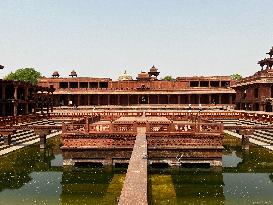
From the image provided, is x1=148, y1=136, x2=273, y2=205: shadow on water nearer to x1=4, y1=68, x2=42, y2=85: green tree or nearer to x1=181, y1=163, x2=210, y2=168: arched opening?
x1=181, y1=163, x2=210, y2=168: arched opening

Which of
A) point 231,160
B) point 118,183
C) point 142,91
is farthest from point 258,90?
point 118,183

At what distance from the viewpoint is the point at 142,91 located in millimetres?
68938

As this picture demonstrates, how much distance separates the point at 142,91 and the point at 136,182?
5800 centimetres

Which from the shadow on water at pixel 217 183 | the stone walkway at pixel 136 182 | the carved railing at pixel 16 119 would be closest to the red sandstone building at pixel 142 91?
the carved railing at pixel 16 119

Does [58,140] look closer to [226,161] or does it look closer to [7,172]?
[7,172]

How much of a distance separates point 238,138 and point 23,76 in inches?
3336

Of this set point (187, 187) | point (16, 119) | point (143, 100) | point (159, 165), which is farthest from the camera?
point (143, 100)

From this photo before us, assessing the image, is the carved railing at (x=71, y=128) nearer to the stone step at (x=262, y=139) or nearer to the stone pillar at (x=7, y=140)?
the stone pillar at (x=7, y=140)

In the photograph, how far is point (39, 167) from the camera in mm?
22766

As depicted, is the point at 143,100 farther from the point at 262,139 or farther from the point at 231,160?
the point at 231,160

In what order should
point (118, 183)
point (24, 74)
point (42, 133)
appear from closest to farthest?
point (118, 183)
point (42, 133)
point (24, 74)

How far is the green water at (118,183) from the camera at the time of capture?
15.8 meters

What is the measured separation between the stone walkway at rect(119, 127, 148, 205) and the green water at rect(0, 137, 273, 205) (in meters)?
1.84

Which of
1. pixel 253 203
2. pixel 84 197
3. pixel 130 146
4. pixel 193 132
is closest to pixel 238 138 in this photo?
pixel 193 132
